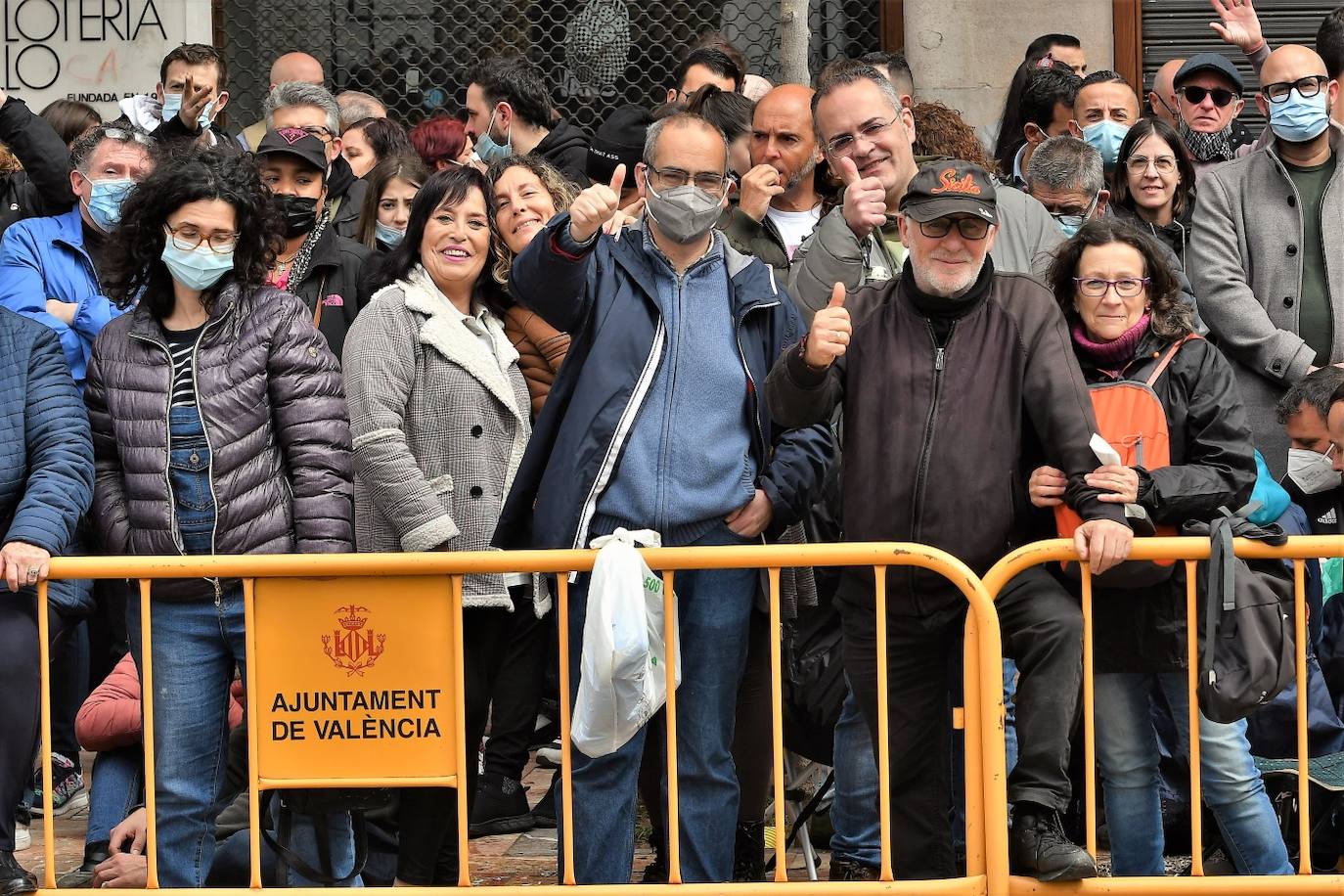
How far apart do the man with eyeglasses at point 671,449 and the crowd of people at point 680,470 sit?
0.01m

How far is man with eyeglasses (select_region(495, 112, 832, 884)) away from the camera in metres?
4.99

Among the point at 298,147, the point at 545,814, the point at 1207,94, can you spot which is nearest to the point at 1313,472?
the point at 1207,94

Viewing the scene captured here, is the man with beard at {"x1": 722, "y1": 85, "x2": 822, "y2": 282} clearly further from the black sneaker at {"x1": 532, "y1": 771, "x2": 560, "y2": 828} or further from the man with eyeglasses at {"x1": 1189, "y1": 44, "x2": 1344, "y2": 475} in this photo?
the black sneaker at {"x1": 532, "y1": 771, "x2": 560, "y2": 828}

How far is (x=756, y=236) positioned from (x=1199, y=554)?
6.80 feet

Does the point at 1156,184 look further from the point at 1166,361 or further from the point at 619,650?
the point at 619,650

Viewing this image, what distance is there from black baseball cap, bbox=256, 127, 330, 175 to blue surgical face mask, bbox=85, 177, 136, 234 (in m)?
0.54

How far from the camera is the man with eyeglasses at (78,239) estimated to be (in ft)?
21.6

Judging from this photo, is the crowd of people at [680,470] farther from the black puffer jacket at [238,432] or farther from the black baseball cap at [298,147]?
the black baseball cap at [298,147]

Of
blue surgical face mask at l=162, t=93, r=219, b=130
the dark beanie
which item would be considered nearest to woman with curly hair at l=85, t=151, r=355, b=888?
the dark beanie

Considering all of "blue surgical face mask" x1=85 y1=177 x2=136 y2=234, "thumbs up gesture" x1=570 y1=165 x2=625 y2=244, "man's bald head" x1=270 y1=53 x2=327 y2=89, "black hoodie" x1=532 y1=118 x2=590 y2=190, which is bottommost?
"thumbs up gesture" x1=570 y1=165 x2=625 y2=244

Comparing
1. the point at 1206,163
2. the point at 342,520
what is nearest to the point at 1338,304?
the point at 1206,163

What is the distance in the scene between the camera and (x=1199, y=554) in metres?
4.70

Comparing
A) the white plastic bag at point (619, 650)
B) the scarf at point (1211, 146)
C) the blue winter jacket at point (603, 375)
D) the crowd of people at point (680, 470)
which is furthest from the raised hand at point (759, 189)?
the scarf at point (1211, 146)

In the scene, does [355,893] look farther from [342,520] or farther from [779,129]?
[779,129]
